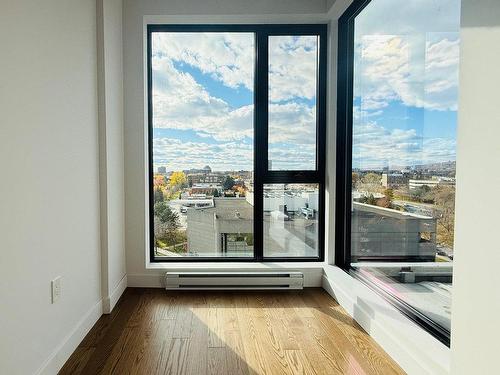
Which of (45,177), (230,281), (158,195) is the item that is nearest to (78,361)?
(45,177)

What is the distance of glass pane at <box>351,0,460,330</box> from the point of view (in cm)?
172

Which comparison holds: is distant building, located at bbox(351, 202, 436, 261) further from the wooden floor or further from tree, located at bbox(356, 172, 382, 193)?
the wooden floor

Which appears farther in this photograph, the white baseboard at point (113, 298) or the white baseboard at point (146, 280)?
the white baseboard at point (146, 280)

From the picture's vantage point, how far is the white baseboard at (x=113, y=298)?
8.29 feet

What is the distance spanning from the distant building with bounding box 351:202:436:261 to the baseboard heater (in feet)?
1.87

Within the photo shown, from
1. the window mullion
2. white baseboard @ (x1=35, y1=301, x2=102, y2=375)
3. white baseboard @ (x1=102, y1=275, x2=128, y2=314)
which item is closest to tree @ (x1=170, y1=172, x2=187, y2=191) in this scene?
the window mullion

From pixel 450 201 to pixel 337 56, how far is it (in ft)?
5.96

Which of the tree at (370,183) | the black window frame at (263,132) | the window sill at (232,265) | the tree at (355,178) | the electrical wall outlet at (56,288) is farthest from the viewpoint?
the black window frame at (263,132)

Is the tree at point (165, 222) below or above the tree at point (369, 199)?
below

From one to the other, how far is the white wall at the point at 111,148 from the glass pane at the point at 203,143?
0.38 metres

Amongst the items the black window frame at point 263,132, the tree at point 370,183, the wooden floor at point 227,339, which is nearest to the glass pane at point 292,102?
the black window frame at point 263,132

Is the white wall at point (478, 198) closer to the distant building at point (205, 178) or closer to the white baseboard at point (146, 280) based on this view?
the distant building at point (205, 178)

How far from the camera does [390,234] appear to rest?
2291 millimetres

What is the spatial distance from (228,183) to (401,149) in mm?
1598
